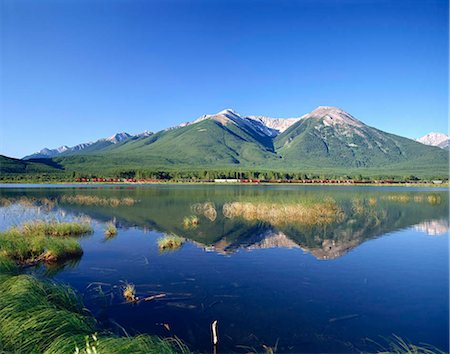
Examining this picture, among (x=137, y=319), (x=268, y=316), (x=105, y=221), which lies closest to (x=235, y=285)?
(x=268, y=316)

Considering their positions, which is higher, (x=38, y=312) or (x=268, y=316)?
(x=38, y=312)

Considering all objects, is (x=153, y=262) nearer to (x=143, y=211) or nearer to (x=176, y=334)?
(x=176, y=334)

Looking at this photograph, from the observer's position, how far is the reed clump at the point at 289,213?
3825 cm

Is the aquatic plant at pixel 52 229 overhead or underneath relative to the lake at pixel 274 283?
overhead

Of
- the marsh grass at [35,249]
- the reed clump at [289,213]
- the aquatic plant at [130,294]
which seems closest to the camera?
the aquatic plant at [130,294]

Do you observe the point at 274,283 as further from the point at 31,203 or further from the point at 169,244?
the point at 31,203

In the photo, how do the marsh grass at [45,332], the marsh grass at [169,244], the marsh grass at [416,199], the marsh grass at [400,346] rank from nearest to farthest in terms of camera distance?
the marsh grass at [45,332] < the marsh grass at [400,346] < the marsh grass at [169,244] < the marsh grass at [416,199]

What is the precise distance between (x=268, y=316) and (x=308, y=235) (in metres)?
17.8

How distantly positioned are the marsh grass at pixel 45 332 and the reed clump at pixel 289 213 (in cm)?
2815

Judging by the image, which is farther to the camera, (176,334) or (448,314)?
(448,314)

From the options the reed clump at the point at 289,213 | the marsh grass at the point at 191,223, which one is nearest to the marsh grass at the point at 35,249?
the marsh grass at the point at 191,223

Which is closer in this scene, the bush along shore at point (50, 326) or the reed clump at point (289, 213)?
the bush along shore at point (50, 326)

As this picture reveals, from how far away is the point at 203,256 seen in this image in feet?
76.4

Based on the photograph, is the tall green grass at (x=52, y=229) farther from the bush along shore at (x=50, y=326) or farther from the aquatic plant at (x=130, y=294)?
the aquatic plant at (x=130, y=294)
